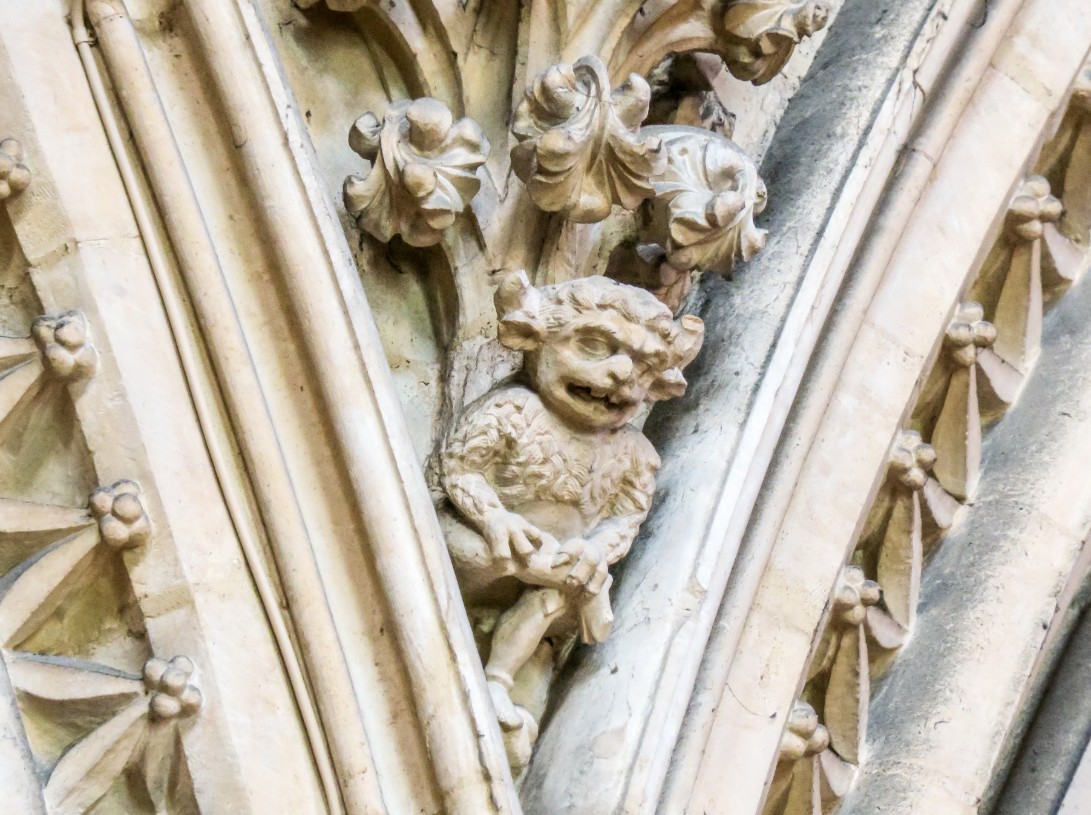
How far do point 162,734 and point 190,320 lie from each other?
314 mm

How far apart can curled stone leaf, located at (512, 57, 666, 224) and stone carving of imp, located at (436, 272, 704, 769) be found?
3.5 inches

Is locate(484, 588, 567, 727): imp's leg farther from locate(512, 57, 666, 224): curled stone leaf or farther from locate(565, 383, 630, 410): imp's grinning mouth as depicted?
locate(512, 57, 666, 224): curled stone leaf

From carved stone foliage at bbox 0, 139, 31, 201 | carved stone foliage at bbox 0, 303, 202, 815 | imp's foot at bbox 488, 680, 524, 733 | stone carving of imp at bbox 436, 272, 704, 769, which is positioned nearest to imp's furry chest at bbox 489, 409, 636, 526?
stone carving of imp at bbox 436, 272, 704, 769

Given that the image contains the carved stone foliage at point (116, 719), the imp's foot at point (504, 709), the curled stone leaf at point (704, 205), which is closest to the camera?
the carved stone foliage at point (116, 719)

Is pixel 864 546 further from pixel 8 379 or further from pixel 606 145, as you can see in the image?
pixel 8 379

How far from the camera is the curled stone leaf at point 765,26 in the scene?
1677mm

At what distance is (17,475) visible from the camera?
1.33 m

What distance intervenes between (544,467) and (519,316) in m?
0.12

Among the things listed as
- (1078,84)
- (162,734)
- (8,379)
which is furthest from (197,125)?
(1078,84)

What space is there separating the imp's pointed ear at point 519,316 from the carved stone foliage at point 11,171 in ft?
1.25

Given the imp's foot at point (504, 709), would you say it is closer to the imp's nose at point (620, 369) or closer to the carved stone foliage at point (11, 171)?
the imp's nose at point (620, 369)

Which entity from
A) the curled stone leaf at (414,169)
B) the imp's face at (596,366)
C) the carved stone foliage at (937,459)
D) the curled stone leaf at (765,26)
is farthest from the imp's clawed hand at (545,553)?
the curled stone leaf at (765,26)

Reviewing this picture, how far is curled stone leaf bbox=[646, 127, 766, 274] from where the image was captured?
159cm

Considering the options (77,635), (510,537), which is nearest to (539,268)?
(510,537)
